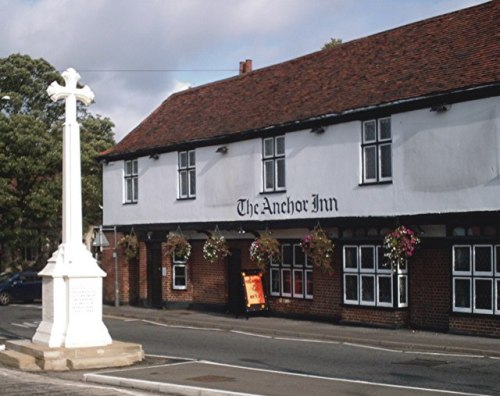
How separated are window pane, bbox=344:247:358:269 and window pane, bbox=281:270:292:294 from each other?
9.62ft

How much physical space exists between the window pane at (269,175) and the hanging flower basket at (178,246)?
4343 mm

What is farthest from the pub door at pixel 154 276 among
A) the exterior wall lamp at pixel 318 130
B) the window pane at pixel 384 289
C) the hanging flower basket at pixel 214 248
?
the window pane at pixel 384 289

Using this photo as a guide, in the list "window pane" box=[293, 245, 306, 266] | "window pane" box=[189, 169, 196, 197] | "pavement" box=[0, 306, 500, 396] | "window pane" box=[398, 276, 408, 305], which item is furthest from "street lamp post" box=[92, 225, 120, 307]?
"window pane" box=[398, 276, 408, 305]

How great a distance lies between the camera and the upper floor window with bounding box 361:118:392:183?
22047mm

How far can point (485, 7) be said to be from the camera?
2342 centimetres

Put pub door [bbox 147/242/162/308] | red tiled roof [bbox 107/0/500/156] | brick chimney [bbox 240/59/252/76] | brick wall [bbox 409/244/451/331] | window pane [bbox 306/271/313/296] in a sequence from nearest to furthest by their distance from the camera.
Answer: brick wall [bbox 409/244/451/331], red tiled roof [bbox 107/0/500/156], window pane [bbox 306/271/313/296], pub door [bbox 147/242/162/308], brick chimney [bbox 240/59/252/76]

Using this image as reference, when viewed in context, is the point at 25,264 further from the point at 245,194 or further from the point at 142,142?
the point at 245,194

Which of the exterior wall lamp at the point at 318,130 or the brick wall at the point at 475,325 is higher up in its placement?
the exterior wall lamp at the point at 318,130

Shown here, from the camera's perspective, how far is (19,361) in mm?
15445

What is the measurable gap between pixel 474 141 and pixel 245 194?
8.65 m

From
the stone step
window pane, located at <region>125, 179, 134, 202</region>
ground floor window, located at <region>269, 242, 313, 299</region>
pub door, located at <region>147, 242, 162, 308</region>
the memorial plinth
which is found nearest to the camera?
the stone step

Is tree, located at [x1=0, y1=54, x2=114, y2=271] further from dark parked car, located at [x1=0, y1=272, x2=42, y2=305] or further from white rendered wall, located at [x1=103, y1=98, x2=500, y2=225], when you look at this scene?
white rendered wall, located at [x1=103, y1=98, x2=500, y2=225]

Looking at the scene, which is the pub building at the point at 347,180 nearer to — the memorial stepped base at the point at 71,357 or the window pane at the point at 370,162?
the window pane at the point at 370,162

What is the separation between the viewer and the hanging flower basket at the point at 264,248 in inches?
989
